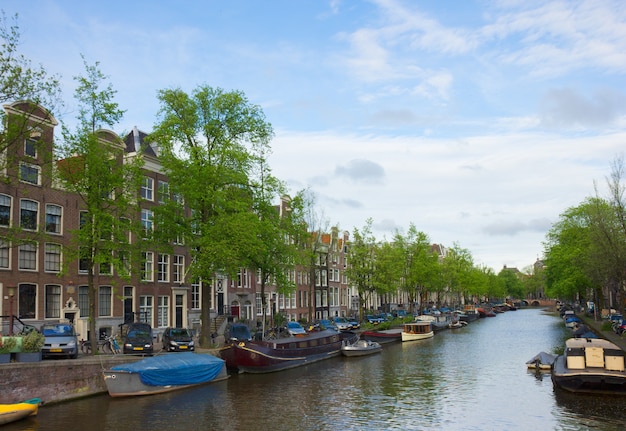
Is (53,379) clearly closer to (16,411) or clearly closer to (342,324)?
(16,411)

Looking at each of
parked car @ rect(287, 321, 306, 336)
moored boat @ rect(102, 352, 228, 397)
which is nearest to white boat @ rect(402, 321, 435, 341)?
parked car @ rect(287, 321, 306, 336)

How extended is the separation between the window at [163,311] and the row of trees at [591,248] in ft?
122

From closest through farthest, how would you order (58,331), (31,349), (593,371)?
(31,349) → (593,371) → (58,331)

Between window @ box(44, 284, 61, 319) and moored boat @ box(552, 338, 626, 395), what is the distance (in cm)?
3296

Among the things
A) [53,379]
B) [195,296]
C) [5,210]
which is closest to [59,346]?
[53,379]

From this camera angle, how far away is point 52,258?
41656 mm

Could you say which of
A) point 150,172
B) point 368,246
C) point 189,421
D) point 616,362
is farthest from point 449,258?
point 189,421

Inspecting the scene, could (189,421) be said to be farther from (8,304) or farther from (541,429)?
(8,304)

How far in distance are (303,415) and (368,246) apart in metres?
53.8

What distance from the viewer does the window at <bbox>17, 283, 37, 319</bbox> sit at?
127 ft

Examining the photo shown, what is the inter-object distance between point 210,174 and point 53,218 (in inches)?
477

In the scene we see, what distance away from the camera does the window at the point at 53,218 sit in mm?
41500

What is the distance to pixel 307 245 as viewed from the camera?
67750 millimetres

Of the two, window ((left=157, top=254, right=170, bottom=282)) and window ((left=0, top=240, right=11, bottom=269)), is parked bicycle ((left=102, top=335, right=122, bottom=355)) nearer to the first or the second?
window ((left=0, top=240, right=11, bottom=269))
